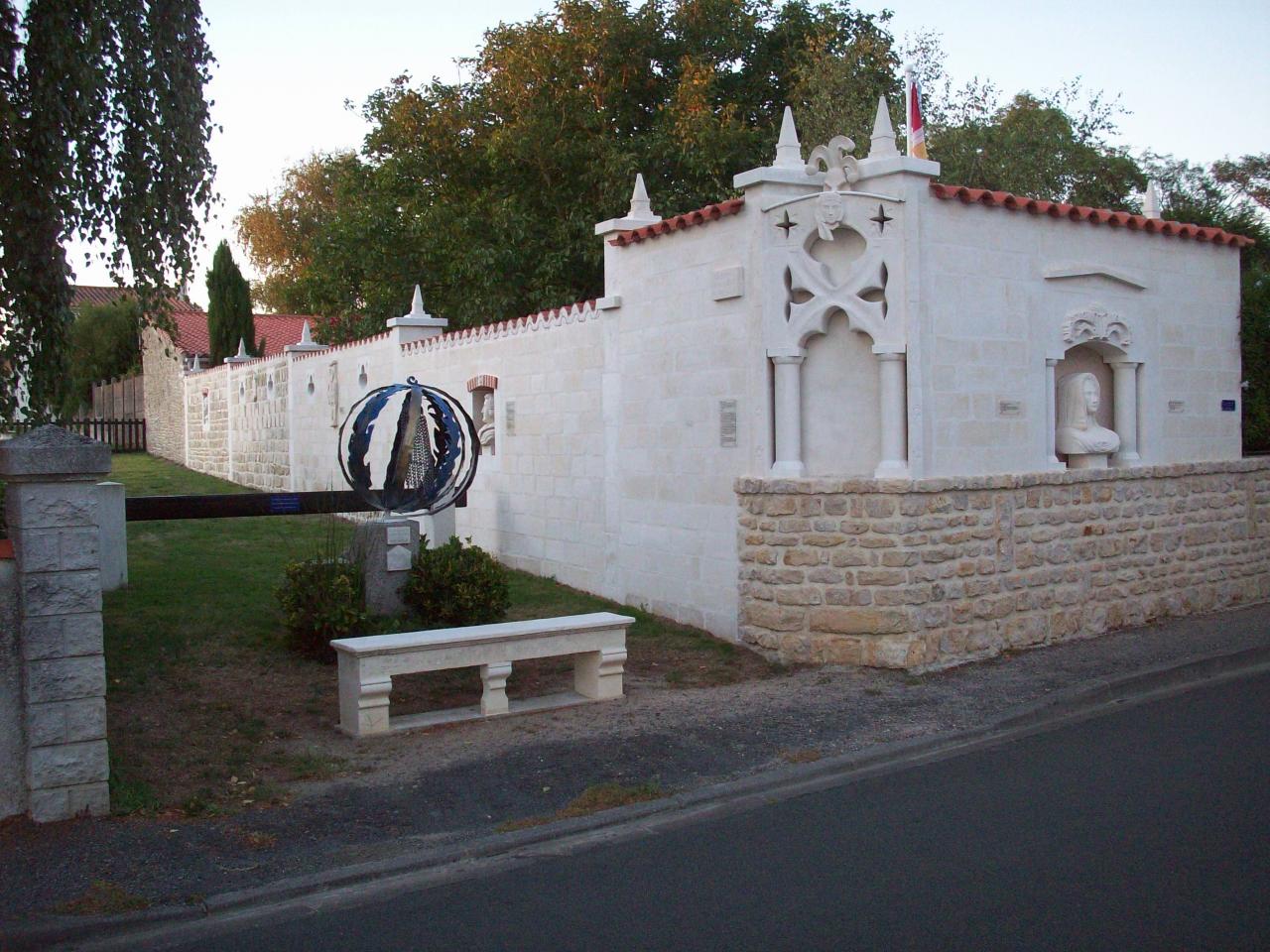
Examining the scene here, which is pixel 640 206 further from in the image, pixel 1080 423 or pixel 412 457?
pixel 1080 423

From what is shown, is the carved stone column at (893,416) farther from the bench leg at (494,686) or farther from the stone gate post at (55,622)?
the stone gate post at (55,622)

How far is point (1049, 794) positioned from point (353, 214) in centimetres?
1878

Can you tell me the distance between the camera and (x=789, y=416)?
32.2 ft

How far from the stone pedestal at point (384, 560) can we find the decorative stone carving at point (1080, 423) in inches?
227

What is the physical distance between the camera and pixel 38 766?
19.1ft

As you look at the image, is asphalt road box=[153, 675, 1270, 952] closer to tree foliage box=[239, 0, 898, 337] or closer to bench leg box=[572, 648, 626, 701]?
bench leg box=[572, 648, 626, 701]

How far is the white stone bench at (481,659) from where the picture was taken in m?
7.62

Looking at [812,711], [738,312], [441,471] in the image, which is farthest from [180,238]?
[812,711]

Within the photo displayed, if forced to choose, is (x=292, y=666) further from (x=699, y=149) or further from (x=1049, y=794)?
(x=699, y=149)

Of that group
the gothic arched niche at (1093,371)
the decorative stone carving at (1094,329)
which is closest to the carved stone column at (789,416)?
the decorative stone carving at (1094,329)

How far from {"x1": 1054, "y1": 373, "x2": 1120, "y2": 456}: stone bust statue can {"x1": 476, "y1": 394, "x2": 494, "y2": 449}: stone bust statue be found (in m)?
6.38

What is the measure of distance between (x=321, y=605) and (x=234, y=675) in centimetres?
78

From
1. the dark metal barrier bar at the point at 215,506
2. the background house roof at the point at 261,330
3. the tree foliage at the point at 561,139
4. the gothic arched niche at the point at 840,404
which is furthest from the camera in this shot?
the background house roof at the point at 261,330

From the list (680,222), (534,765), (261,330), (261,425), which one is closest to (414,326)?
(680,222)
